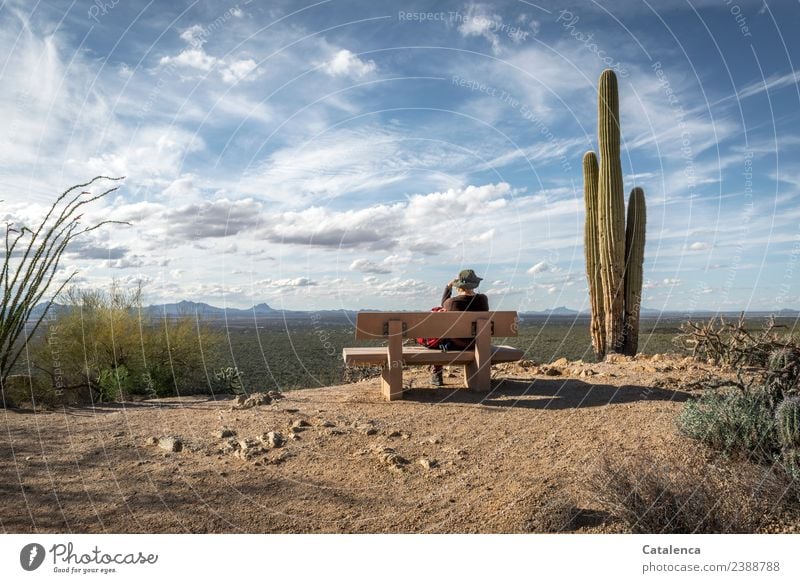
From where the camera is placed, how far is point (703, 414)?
455cm

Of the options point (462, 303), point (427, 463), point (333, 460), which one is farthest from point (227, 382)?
point (427, 463)

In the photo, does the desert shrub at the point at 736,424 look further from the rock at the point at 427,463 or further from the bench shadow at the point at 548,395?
the rock at the point at 427,463

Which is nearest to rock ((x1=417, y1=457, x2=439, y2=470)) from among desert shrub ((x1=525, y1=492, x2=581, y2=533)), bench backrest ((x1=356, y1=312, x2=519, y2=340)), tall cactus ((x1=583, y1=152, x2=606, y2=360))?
desert shrub ((x1=525, y1=492, x2=581, y2=533))

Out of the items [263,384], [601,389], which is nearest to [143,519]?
[601,389]

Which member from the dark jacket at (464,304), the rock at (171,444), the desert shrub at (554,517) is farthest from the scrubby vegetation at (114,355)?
the desert shrub at (554,517)

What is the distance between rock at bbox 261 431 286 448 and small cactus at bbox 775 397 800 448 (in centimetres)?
385

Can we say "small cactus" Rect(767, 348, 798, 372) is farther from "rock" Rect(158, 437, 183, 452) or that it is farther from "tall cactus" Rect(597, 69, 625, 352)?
"tall cactus" Rect(597, 69, 625, 352)

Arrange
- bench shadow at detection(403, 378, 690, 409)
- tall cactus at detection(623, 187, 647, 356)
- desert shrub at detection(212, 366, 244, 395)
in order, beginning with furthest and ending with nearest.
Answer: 1. tall cactus at detection(623, 187, 647, 356)
2. desert shrub at detection(212, 366, 244, 395)
3. bench shadow at detection(403, 378, 690, 409)

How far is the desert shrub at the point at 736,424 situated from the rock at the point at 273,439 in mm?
3340

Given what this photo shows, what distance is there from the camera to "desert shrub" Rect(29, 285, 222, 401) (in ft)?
26.3

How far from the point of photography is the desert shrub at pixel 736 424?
422cm

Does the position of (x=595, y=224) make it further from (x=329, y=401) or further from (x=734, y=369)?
(x=329, y=401)

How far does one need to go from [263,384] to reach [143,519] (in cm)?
858

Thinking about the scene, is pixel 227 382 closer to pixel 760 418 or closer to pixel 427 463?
pixel 427 463
